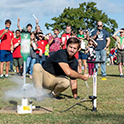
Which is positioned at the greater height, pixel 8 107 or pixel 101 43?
pixel 101 43

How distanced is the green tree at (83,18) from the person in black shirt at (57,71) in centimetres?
4713

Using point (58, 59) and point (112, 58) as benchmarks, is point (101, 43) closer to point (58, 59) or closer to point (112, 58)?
point (58, 59)

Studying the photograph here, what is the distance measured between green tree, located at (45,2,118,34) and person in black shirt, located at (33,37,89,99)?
47.1 m

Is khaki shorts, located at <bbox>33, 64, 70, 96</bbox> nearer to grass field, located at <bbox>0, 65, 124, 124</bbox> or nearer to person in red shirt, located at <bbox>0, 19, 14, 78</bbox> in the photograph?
grass field, located at <bbox>0, 65, 124, 124</bbox>

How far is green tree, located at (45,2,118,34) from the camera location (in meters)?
53.6

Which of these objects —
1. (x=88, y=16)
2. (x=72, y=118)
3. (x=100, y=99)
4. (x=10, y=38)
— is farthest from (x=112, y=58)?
(x=88, y=16)

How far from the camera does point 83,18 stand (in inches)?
2233

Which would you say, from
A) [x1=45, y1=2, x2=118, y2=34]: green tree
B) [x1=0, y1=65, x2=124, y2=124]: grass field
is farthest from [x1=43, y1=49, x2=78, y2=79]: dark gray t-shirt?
[x1=45, y1=2, x2=118, y2=34]: green tree

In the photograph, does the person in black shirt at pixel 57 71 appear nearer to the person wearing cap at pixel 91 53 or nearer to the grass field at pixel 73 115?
the grass field at pixel 73 115

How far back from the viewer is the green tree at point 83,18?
2109 inches

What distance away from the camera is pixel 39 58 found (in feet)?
37.3

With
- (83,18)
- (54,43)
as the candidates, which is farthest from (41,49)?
(83,18)

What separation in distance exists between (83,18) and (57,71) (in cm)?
5212

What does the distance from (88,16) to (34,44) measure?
46320mm
